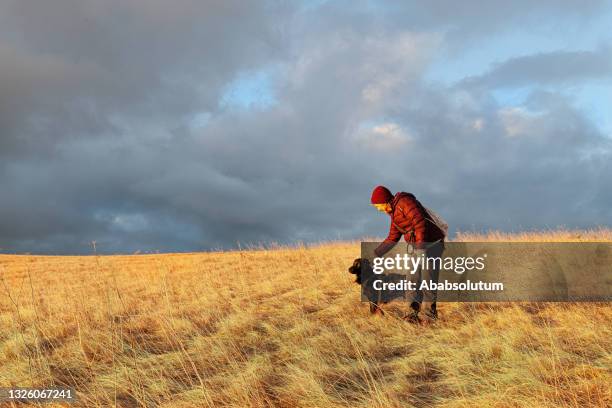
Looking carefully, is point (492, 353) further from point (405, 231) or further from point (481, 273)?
point (481, 273)

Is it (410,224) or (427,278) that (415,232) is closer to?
(410,224)

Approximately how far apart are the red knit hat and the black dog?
1134mm

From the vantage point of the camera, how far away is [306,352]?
5.79m

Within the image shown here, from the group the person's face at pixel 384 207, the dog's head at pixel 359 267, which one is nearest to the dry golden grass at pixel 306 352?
the dog's head at pixel 359 267

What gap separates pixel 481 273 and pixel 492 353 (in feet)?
13.1

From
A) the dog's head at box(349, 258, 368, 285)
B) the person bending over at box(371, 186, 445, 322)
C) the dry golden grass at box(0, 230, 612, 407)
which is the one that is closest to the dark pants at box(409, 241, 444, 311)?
the person bending over at box(371, 186, 445, 322)

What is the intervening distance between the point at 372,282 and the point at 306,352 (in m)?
2.49

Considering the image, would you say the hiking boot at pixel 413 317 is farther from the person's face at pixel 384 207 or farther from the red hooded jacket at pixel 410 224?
the person's face at pixel 384 207

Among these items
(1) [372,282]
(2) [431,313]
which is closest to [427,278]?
(2) [431,313]

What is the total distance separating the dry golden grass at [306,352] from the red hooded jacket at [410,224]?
121cm

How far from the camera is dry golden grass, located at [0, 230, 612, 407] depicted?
4.55m

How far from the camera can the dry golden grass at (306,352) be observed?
14.9 feet

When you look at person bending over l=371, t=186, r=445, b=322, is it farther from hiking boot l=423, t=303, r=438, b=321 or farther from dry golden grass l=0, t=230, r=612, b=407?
dry golden grass l=0, t=230, r=612, b=407
